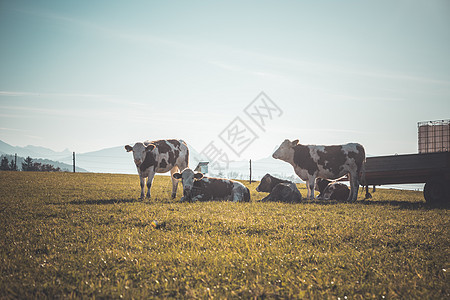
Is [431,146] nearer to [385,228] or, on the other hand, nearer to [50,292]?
[385,228]

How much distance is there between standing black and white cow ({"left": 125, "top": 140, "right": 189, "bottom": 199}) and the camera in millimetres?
14359

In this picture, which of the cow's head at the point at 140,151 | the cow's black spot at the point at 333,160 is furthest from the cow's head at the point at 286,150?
the cow's head at the point at 140,151

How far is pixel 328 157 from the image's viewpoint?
642 inches

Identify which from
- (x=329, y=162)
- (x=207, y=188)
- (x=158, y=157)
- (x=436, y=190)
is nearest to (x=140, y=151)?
(x=158, y=157)

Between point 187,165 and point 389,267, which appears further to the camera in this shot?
point 187,165

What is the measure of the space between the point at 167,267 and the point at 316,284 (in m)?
→ 2.15

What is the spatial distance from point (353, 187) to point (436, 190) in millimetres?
3587

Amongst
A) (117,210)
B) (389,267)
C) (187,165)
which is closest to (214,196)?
(187,165)

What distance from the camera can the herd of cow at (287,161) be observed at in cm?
1393

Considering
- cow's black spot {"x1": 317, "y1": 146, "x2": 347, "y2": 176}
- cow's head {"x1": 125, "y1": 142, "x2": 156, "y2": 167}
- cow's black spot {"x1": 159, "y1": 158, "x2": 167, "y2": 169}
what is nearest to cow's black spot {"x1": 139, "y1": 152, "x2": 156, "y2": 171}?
cow's head {"x1": 125, "y1": 142, "x2": 156, "y2": 167}

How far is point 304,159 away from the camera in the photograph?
16.7 metres

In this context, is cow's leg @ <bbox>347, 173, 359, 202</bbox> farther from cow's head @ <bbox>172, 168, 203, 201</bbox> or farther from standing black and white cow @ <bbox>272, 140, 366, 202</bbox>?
cow's head @ <bbox>172, 168, 203, 201</bbox>

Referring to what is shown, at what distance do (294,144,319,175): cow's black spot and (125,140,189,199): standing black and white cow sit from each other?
6149mm

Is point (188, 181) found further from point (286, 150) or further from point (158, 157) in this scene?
point (286, 150)
